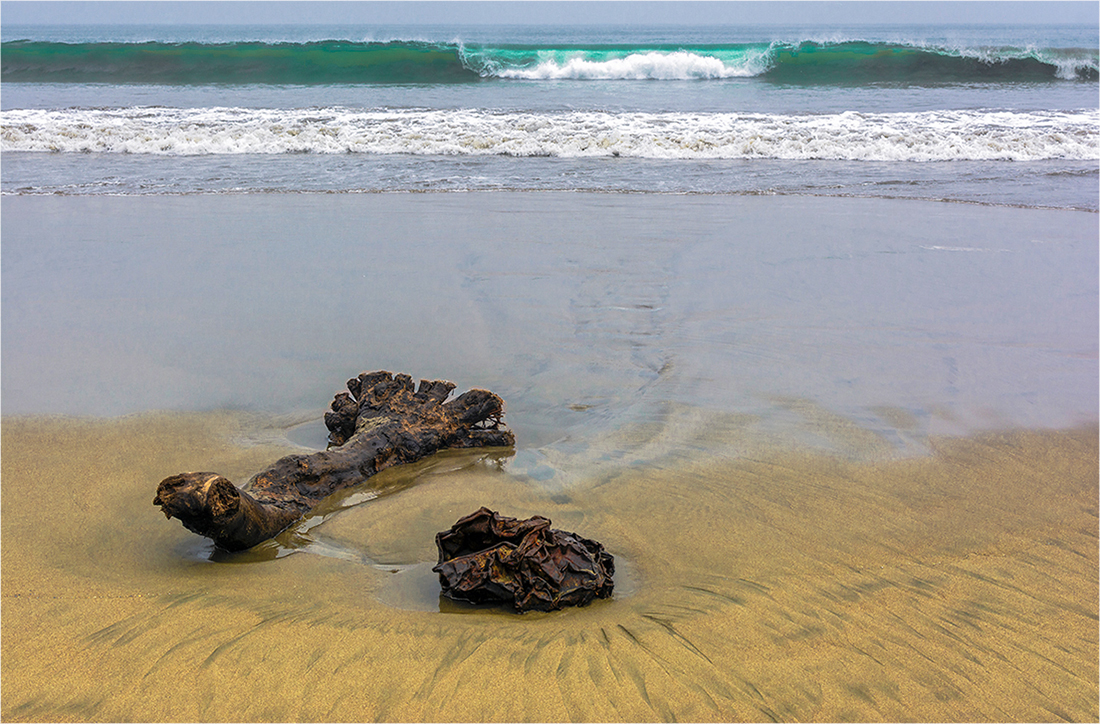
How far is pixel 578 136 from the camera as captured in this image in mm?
12875

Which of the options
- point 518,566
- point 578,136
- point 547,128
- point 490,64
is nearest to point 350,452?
point 518,566

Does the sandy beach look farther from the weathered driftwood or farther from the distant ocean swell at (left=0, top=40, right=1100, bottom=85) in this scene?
the distant ocean swell at (left=0, top=40, right=1100, bottom=85)

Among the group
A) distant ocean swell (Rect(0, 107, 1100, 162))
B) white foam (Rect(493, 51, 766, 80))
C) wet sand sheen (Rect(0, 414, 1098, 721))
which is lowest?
wet sand sheen (Rect(0, 414, 1098, 721))

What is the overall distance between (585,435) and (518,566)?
1338mm

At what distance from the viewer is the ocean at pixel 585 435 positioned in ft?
6.73

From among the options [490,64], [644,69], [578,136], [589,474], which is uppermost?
[490,64]

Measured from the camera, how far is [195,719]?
6.10 ft

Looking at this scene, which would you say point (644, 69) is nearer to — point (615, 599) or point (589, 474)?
point (589, 474)

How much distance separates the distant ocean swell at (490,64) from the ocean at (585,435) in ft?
55.1

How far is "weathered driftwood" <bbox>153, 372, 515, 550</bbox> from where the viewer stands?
2.45m

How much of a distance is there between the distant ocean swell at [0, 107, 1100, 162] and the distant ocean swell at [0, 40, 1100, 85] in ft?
35.0

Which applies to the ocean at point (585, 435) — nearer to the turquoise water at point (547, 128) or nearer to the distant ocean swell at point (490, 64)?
the turquoise water at point (547, 128)

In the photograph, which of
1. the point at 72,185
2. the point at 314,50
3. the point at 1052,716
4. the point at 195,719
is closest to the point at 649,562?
the point at 1052,716

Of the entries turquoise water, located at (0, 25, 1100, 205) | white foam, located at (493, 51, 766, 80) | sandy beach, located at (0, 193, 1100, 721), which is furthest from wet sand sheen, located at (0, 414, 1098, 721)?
white foam, located at (493, 51, 766, 80)
